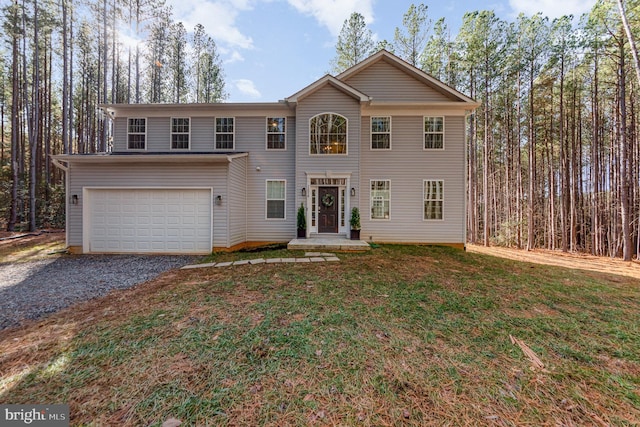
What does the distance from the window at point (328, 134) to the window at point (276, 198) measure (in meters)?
1.83

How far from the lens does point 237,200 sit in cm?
870

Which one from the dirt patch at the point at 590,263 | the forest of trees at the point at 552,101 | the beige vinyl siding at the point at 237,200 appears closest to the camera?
the dirt patch at the point at 590,263

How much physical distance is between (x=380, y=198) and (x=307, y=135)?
3687mm

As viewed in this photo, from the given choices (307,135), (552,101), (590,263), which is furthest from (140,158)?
(552,101)

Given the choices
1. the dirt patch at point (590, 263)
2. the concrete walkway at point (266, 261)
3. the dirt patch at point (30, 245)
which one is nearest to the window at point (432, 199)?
the dirt patch at point (590, 263)

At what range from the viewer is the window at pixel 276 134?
9664mm

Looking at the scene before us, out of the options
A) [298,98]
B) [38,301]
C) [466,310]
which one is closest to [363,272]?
[466,310]

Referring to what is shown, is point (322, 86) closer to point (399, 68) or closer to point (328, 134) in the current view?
point (328, 134)

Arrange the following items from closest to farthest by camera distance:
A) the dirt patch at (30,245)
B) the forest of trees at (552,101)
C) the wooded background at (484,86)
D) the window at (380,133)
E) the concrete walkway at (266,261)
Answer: the concrete walkway at (266,261), the dirt patch at (30,245), the window at (380,133), the forest of trees at (552,101), the wooded background at (484,86)

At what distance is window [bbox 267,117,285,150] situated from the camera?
966cm

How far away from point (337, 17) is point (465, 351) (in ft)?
58.4

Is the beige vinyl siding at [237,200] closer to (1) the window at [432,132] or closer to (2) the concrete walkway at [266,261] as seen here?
(2) the concrete walkway at [266,261]

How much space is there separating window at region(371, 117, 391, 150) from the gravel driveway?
300 inches

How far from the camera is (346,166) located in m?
9.16
